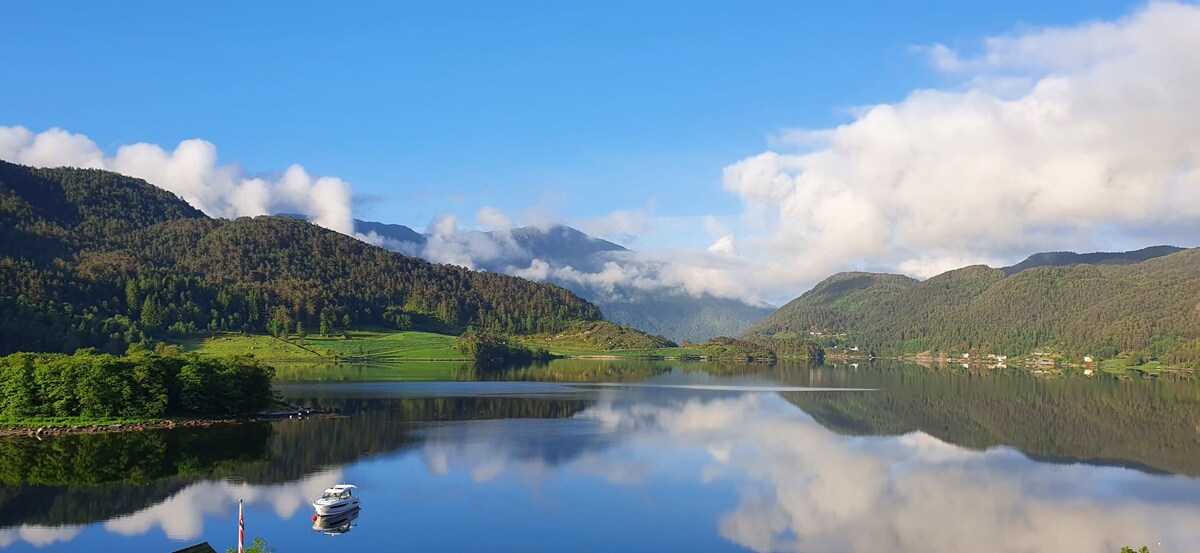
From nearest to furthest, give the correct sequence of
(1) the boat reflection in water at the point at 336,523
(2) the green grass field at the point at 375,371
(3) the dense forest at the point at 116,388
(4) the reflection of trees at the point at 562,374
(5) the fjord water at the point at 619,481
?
(1) the boat reflection in water at the point at 336,523
(5) the fjord water at the point at 619,481
(3) the dense forest at the point at 116,388
(2) the green grass field at the point at 375,371
(4) the reflection of trees at the point at 562,374

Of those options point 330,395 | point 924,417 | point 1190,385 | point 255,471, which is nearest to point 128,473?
point 255,471

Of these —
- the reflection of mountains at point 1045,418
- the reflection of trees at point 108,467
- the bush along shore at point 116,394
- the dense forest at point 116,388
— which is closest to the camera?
the reflection of trees at point 108,467

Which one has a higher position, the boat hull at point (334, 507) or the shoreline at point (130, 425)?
the shoreline at point (130, 425)

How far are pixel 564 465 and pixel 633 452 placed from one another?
28.4 ft

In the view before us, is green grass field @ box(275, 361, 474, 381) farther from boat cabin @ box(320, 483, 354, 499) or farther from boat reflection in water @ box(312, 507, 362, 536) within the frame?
boat reflection in water @ box(312, 507, 362, 536)

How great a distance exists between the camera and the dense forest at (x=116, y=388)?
70250 mm

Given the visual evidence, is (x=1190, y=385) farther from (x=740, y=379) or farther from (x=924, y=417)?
(x=924, y=417)

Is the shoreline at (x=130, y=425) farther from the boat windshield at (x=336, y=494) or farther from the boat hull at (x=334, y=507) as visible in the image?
the boat hull at (x=334, y=507)

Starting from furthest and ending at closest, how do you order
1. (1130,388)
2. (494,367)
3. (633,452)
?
(494,367) → (1130,388) → (633,452)

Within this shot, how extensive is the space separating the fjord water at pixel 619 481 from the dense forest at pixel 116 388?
236 inches

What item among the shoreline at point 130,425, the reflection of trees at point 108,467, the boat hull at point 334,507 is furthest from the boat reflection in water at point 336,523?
the shoreline at point 130,425

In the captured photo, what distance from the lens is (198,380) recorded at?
76.4 meters

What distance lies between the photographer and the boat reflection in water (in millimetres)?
42406

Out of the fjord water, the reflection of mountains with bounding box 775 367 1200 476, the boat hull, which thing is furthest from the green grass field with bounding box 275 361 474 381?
the boat hull
